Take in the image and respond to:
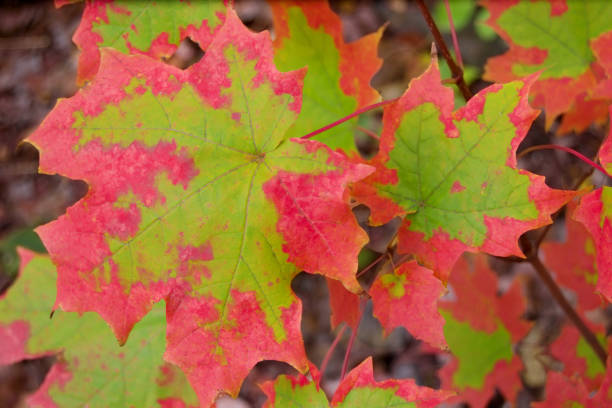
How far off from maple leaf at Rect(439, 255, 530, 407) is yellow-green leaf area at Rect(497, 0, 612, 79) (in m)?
0.58

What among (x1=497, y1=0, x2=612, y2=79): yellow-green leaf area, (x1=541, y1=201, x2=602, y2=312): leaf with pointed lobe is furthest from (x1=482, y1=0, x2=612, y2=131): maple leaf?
(x1=541, y1=201, x2=602, y2=312): leaf with pointed lobe

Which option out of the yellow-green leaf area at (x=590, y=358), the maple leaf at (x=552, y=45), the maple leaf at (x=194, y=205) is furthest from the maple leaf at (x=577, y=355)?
the maple leaf at (x=194, y=205)

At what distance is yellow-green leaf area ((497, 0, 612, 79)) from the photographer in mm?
1325

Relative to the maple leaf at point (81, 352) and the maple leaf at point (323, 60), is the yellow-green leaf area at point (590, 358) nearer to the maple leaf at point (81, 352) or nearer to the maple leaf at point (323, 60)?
the maple leaf at point (323, 60)

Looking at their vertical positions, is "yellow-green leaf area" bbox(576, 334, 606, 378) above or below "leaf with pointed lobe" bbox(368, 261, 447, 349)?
below

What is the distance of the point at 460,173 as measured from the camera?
96cm

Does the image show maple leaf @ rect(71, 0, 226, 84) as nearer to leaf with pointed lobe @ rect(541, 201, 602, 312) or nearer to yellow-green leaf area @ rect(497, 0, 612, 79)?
yellow-green leaf area @ rect(497, 0, 612, 79)

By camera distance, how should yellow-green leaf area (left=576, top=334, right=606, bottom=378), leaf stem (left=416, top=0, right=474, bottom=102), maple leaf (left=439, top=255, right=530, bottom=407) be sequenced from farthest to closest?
maple leaf (left=439, top=255, right=530, bottom=407) < yellow-green leaf area (left=576, top=334, right=606, bottom=378) < leaf stem (left=416, top=0, right=474, bottom=102)

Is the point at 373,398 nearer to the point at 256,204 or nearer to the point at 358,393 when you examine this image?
the point at 358,393

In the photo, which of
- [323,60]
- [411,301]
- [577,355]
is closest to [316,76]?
[323,60]

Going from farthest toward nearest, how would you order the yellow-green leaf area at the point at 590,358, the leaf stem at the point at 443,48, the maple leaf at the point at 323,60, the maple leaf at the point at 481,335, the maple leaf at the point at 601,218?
the maple leaf at the point at 481,335, the yellow-green leaf area at the point at 590,358, the maple leaf at the point at 323,60, the leaf stem at the point at 443,48, the maple leaf at the point at 601,218

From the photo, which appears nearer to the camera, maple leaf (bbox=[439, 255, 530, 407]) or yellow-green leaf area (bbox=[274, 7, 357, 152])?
yellow-green leaf area (bbox=[274, 7, 357, 152])

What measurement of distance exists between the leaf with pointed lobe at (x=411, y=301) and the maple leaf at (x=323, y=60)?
43cm

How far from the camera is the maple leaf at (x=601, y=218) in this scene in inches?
34.8
